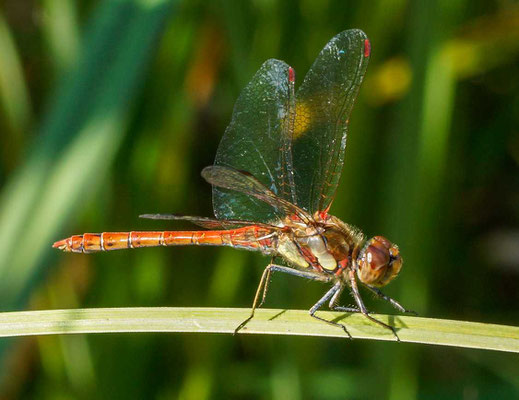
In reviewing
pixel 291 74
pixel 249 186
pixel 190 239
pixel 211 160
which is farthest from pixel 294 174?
pixel 211 160

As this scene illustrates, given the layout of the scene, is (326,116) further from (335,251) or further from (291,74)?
(335,251)

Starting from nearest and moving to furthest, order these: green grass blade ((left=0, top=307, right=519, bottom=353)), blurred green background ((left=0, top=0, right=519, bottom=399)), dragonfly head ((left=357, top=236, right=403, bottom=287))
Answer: green grass blade ((left=0, top=307, right=519, bottom=353)) < dragonfly head ((left=357, top=236, right=403, bottom=287)) < blurred green background ((left=0, top=0, right=519, bottom=399))

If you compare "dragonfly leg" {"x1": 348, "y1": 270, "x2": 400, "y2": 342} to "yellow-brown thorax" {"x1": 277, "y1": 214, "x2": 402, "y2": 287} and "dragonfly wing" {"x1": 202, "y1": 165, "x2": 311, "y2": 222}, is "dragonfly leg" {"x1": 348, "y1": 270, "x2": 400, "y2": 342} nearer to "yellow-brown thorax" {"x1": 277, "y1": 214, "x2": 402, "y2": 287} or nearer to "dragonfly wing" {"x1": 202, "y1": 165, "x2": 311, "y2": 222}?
"yellow-brown thorax" {"x1": 277, "y1": 214, "x2": 402, "y2": 287}

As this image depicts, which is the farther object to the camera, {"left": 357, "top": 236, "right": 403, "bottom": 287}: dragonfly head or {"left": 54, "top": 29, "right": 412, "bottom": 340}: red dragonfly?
{"left": 54, "top": 29, "right": 412, "bottom": 340}: red dragonfly

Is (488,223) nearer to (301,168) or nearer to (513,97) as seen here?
(513,97)

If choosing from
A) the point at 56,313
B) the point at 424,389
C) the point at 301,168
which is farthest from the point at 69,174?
the point at 424,389

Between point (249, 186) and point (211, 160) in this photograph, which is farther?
point (211, 160)

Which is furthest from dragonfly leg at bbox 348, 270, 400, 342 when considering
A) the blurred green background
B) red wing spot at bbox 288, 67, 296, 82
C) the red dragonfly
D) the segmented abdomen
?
red wing spot at bbox 288, 67, 296, 82
